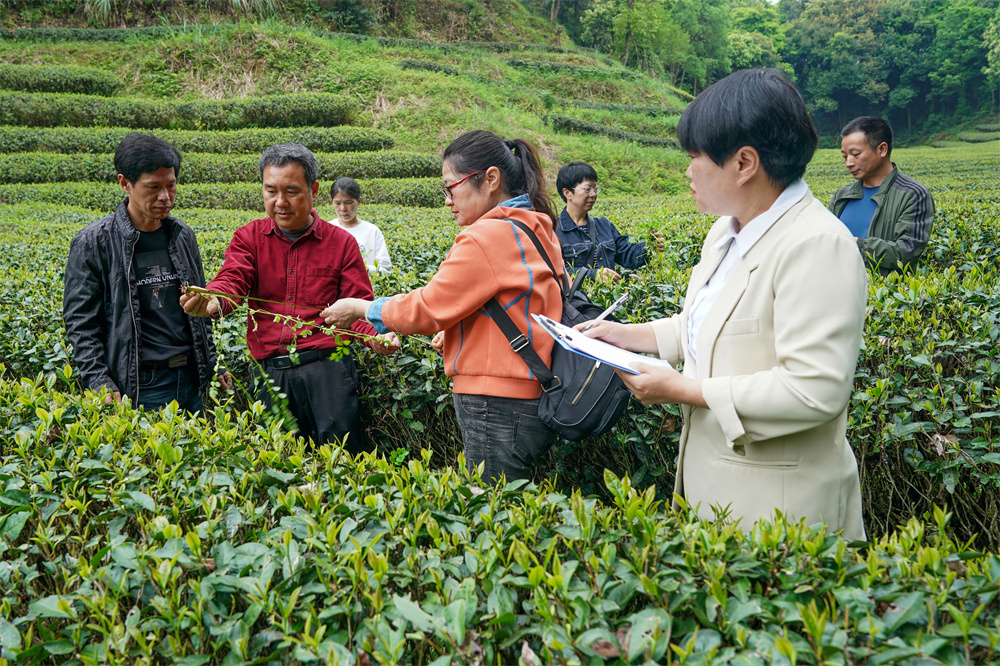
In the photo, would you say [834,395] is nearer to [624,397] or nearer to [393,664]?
[624,397]

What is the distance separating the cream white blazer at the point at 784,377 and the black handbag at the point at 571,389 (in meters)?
0.39

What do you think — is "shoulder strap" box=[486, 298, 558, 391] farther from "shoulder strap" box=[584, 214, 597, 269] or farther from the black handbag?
"shoulder strap" box=[584, 214, 597, 269]

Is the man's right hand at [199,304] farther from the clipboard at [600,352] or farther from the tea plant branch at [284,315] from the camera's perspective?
the clipboard at [600,352]

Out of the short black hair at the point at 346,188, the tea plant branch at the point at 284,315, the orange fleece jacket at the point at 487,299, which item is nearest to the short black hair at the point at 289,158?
the tea plant branch at the point at 284,315

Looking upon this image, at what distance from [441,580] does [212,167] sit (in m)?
18.2

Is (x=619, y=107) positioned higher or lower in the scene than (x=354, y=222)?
higher

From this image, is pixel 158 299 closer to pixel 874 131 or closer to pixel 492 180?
pixel 492 180

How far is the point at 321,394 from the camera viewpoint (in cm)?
299

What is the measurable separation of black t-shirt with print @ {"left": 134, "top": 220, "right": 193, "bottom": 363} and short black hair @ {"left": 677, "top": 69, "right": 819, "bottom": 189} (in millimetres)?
2523

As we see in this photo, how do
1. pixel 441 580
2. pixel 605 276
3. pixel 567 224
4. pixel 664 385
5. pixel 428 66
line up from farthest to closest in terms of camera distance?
pixel 428 66 → pixel 567 224 → pixel 605 276 → pixel 664 385 → pixel 441 580

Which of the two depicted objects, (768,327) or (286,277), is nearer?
(768,327)

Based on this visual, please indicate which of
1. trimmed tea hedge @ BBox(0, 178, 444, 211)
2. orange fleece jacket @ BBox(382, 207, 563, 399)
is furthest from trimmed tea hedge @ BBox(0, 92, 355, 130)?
orange fleece jacket @ BBox(382, 207, 563, 399)

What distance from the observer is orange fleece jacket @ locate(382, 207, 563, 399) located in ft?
6.75

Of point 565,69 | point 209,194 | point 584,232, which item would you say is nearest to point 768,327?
point 584,232
